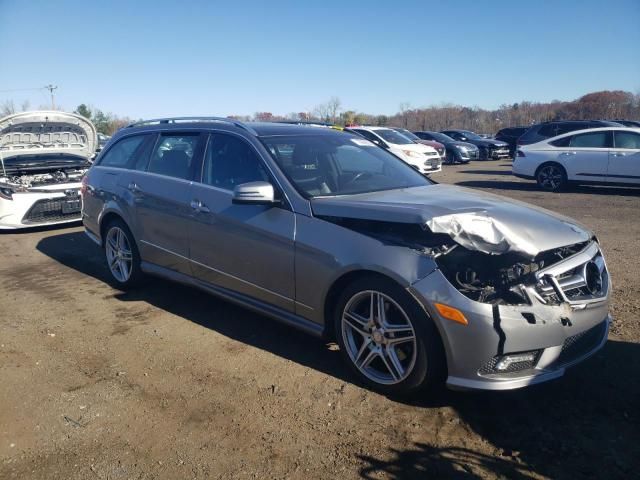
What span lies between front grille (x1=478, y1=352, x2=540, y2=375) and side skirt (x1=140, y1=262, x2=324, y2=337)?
114 centimetres

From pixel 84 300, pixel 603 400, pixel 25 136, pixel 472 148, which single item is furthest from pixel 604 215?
pixel 472 148

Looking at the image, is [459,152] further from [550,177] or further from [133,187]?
[133,187]

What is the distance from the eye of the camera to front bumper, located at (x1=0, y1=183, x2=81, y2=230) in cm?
809

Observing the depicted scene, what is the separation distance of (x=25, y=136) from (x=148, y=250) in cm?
519

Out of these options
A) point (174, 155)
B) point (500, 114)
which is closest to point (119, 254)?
point (174, 155)

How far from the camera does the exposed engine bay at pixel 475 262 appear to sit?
2936 mm

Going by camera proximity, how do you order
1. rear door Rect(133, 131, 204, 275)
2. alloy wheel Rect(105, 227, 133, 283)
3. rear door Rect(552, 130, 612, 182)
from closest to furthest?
→ rear door Rect(133, 131, 204, 275) → alloy wheel Rect(105, 227, 133, 283) → rear door Rect(552, 130, 612, 182)

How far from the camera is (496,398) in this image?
10.4 feet

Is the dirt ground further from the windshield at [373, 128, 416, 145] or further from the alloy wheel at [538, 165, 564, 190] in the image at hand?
the windshield at [373, 128, 416, 145]

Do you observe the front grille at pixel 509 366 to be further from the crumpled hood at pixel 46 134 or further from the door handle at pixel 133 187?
the crumpled hood at pixel 46 134

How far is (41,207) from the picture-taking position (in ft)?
27.1

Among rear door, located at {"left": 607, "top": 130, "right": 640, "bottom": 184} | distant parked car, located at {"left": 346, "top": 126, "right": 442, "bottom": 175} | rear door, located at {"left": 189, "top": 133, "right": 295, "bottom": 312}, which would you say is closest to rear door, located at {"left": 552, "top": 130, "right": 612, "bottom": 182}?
rear door, located at {"left": 607, "top": 130, "right": 640, "bottom": 184}

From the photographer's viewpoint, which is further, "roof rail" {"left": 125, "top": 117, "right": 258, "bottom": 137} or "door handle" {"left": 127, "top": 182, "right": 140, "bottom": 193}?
"door handle" {"left": 127, "top": 182, "right": 140, "bottom": 193}

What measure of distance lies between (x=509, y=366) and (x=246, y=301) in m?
2.02
